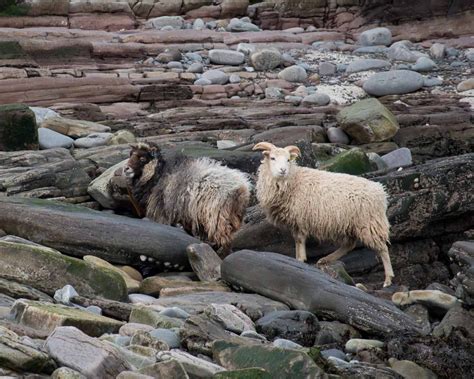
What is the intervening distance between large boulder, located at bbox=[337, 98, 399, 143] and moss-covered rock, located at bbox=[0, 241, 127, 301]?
36.9 feet

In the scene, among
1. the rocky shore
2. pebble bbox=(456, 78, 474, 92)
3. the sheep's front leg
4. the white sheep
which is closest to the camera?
the rocky shore

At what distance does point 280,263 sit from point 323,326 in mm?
1430

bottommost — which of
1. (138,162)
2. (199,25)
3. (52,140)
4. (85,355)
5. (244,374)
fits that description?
(199,25)

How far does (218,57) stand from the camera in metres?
30.2

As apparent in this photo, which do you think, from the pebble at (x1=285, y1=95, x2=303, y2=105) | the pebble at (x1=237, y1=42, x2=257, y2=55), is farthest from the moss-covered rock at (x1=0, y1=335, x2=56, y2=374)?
the pebble at (x1=237, y1=42, x2=257, y2=55)

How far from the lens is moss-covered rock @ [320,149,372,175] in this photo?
59.4 feet

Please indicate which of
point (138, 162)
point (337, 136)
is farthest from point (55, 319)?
point (337, 136)

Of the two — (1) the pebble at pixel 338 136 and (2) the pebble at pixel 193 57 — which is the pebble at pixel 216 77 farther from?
(1) the pebble at pixel 338 136

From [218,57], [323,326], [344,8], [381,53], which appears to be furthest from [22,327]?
[344,8]

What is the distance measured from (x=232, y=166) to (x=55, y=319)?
825 centimetres

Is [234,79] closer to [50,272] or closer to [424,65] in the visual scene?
[424,65]

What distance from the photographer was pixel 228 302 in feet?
40.3

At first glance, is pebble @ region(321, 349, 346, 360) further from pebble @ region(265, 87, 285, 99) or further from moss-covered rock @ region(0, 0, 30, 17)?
moss-covered rock @ region(0, 0, 30, 17)

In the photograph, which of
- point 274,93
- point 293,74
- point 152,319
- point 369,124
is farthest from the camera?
point 293,74
